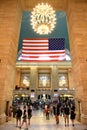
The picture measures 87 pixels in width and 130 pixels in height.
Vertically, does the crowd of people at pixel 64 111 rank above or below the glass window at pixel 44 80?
below

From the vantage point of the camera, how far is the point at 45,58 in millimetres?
23453

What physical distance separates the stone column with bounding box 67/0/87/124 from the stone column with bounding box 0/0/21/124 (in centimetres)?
611

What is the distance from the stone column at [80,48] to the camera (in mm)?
11375

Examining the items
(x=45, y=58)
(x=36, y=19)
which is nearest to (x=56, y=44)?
(x=45, y=58)

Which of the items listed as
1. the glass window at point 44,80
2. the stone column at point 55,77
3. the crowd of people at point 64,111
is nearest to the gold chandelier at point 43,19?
the crowd of people at point 64,111

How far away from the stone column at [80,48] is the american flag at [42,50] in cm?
790

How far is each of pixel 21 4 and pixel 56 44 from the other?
386 inches

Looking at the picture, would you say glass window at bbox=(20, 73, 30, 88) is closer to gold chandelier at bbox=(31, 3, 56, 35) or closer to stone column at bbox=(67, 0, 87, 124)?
stone column at bbox=(67, 0, 87, 124)

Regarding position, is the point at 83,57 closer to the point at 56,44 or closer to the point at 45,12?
the point at 45,12

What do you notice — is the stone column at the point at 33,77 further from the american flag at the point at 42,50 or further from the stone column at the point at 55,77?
the american flag at the point at 42,50

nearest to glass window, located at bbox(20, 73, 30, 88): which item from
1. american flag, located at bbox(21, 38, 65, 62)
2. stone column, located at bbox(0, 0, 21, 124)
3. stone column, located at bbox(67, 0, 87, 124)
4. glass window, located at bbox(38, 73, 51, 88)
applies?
glass window, located at bbox(38, 73, 51, 88)

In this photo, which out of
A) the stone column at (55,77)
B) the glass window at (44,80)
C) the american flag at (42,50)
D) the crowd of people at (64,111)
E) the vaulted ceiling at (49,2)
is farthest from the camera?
the glass window at (44,80)

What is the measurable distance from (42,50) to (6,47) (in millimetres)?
9736

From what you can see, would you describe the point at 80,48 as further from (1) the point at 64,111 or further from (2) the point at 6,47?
(2) the point at 6,47
